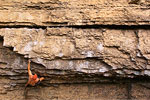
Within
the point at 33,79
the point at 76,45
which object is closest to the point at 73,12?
the point at 76,45

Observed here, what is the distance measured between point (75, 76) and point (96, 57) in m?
0.51

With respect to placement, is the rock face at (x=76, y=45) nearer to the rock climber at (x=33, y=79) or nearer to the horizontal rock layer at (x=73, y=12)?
the horizontal rock layer at (x=73, y=12)

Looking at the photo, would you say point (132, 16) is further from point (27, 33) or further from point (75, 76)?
point (27, 33)

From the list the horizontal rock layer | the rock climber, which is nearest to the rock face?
the horizontal rock layer

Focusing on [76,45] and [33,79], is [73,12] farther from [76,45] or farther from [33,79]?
[33,79]

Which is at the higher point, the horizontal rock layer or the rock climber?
the horizontal rock layer

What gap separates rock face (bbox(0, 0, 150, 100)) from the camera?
2.58m

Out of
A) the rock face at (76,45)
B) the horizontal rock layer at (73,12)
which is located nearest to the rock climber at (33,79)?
the rock face at (76,45)

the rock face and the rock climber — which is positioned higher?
the rock face

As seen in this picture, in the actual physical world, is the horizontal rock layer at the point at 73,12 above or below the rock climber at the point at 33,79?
above

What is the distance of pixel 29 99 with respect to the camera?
285 centimetres

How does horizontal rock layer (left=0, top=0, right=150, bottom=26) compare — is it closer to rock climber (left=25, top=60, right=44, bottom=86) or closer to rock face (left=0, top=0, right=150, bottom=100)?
rock face (left=0, top=0, right=150, bottom=100)

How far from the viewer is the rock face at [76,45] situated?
2.58 m

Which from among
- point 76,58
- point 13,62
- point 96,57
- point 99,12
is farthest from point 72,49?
point 13,62
